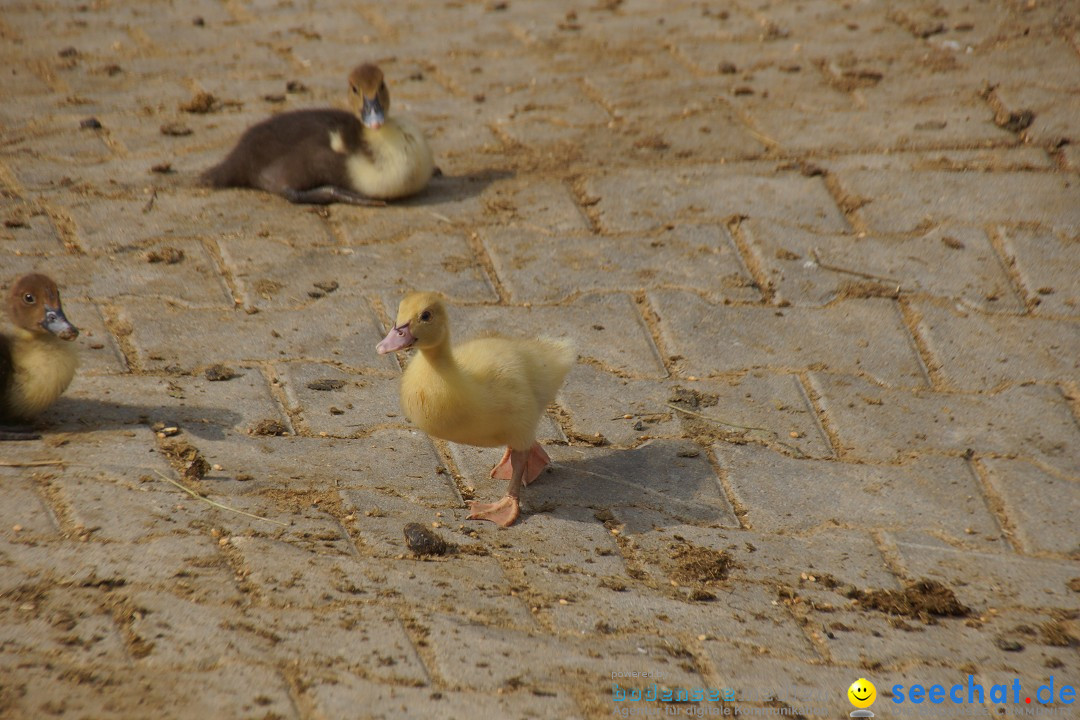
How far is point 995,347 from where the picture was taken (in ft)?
17.0

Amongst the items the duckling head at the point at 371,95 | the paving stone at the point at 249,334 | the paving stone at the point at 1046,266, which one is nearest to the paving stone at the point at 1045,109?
the paving stone at the point at 1046,266

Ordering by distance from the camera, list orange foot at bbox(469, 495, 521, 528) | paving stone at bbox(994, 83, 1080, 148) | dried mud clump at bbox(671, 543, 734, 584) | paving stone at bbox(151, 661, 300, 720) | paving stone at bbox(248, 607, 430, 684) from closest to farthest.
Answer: paving stone at bbox(151, 661, 300, 720) → paving stone at bbox(248, 607, 430, 684) → dried mud clump at bbox(671, 543, 734, 584) → orange foot at bbox(469, 495, 521, 528) → paving stone at bbox(994, 83, 1080, 148)

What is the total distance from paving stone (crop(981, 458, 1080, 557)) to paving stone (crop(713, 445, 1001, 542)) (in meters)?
0.10

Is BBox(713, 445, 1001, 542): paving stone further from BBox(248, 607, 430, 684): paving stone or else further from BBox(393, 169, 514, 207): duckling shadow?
BBox(393, 169, 514, 207): duckling shadow

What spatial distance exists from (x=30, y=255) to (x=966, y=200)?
16.0ft

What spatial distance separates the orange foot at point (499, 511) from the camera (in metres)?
3.99

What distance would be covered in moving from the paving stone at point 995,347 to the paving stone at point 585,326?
4.43 ft

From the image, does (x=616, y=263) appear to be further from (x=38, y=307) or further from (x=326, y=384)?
(x=38, y=307)

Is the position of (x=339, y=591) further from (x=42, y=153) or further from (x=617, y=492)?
(x=42, y=153)

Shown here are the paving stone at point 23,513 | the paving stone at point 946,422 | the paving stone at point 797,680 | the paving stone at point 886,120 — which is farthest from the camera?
the paving stone at point 886,120

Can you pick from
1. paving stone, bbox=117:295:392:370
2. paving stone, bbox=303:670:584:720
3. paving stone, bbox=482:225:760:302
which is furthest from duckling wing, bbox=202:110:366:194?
paving stone, bbox=303:670:584:720

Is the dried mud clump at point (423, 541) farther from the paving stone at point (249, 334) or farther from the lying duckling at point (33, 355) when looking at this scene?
the lying duckling at point (33, 355)

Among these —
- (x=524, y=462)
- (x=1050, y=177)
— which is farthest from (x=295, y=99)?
(x=1050, y=177)

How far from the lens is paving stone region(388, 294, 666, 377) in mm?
5074
